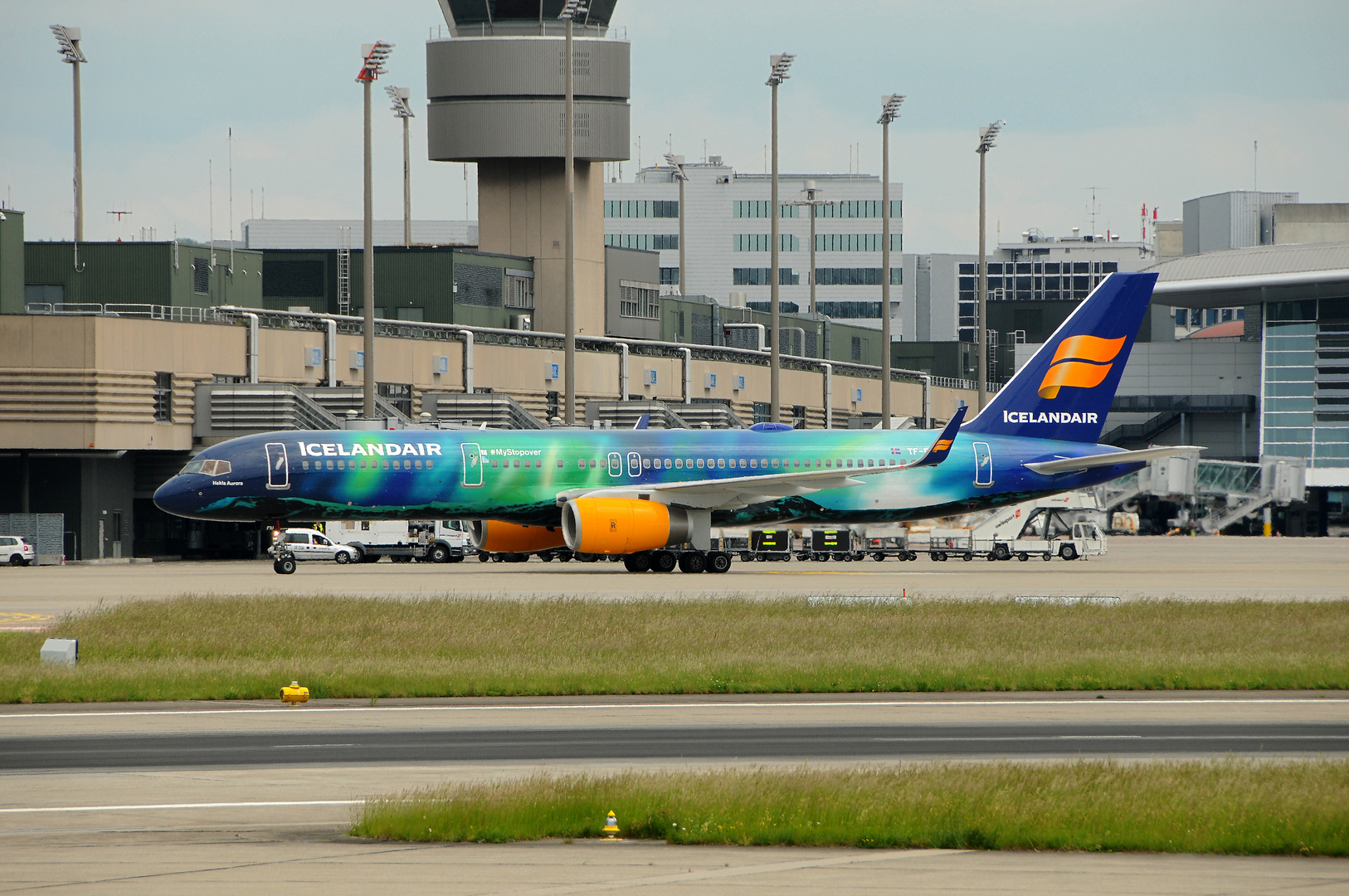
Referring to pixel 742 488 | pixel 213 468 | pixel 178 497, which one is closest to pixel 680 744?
pixel 742 488

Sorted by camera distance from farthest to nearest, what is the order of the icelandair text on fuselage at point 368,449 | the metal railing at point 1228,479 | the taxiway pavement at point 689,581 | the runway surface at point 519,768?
the metal railing at point 1228,479 < the icelandair text on fuselage at point 368,449 < the taxiway pavement at point 689,581 < the runway surface at point 519,768

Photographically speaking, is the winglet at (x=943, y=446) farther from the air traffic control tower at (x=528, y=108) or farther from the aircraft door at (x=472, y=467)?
the air traffic control tower at (x=528, y=108)

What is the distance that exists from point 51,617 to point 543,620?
36.2 ft

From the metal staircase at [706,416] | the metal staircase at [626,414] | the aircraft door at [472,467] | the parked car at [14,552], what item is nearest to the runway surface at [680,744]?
the aircraft door at [472,467]

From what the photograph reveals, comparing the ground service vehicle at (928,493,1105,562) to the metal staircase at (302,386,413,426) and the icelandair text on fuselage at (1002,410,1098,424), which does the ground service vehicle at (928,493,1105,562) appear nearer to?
the icelandair text on fuselage at (1002,410,1098,424)

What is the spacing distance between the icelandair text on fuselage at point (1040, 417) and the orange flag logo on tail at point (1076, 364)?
0.62m

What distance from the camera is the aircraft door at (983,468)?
5509 centimetres

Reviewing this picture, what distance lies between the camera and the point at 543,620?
1271 inches

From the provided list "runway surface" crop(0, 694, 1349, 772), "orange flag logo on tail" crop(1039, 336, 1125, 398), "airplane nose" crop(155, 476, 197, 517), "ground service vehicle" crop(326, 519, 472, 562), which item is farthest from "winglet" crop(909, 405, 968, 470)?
"runway surface" crop(0, 694, 1349, 772)

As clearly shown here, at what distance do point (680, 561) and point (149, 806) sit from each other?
37.9 meters

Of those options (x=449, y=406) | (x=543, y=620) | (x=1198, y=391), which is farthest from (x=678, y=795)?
(x=1198, y=391)

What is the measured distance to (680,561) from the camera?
172 feet

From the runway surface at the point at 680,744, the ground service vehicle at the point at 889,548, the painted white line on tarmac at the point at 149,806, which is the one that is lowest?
the ground service vehicle at the point at 889,548

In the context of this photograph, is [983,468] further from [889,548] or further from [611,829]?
[611,829]
